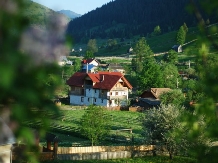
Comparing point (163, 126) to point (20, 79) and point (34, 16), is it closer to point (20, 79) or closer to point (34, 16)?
point (34, 16)

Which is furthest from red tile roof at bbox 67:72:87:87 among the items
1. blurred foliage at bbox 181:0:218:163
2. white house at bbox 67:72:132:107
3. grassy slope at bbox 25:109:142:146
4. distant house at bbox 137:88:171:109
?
blurred foliage at bbox 181:0:218:163

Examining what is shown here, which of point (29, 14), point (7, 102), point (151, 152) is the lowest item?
point (151, 152)

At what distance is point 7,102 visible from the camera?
202 centimetres

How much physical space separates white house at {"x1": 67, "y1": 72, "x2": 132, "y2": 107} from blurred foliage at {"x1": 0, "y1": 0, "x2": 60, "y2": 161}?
200 ft

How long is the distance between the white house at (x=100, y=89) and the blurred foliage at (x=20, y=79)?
61.0 m

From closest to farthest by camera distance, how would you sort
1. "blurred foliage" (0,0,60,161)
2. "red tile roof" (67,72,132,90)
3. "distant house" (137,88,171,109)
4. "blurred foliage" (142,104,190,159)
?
"blurred foliage" (0,0,60,161) < "blurred foliage" (142,104,190,159) < "distant house" (137,88,171,109) < "red tile roof" (67,72,132,90)

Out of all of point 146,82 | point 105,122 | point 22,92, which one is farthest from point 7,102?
point 146,82

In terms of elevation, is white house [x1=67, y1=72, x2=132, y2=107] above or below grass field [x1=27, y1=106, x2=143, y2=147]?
above

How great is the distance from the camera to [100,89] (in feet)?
212

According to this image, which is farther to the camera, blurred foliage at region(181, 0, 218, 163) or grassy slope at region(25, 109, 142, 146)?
grassy slope at region(25, 109, 142, 146)

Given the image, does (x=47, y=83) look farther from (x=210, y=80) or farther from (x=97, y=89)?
(x=97, y=89)

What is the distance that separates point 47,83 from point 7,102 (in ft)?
0.78

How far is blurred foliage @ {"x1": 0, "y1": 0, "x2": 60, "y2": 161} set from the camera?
1744 millimetres

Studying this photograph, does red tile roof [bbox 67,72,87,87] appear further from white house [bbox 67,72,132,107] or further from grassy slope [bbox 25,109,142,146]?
grassy slope [bbox 25,109,142,146]
